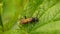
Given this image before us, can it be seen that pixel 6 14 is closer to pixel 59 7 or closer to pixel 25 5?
pixel 25 5

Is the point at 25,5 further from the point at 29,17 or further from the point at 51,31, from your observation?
the point at 51,31

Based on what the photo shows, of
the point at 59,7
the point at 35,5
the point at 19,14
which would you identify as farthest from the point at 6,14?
the point at 59,7

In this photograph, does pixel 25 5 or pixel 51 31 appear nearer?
pixel 51 31

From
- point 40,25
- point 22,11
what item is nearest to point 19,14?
point 22,11

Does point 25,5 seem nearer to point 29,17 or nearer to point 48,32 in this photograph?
point 29,17

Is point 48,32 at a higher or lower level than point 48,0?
lower

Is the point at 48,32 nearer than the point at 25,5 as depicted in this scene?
Yes
